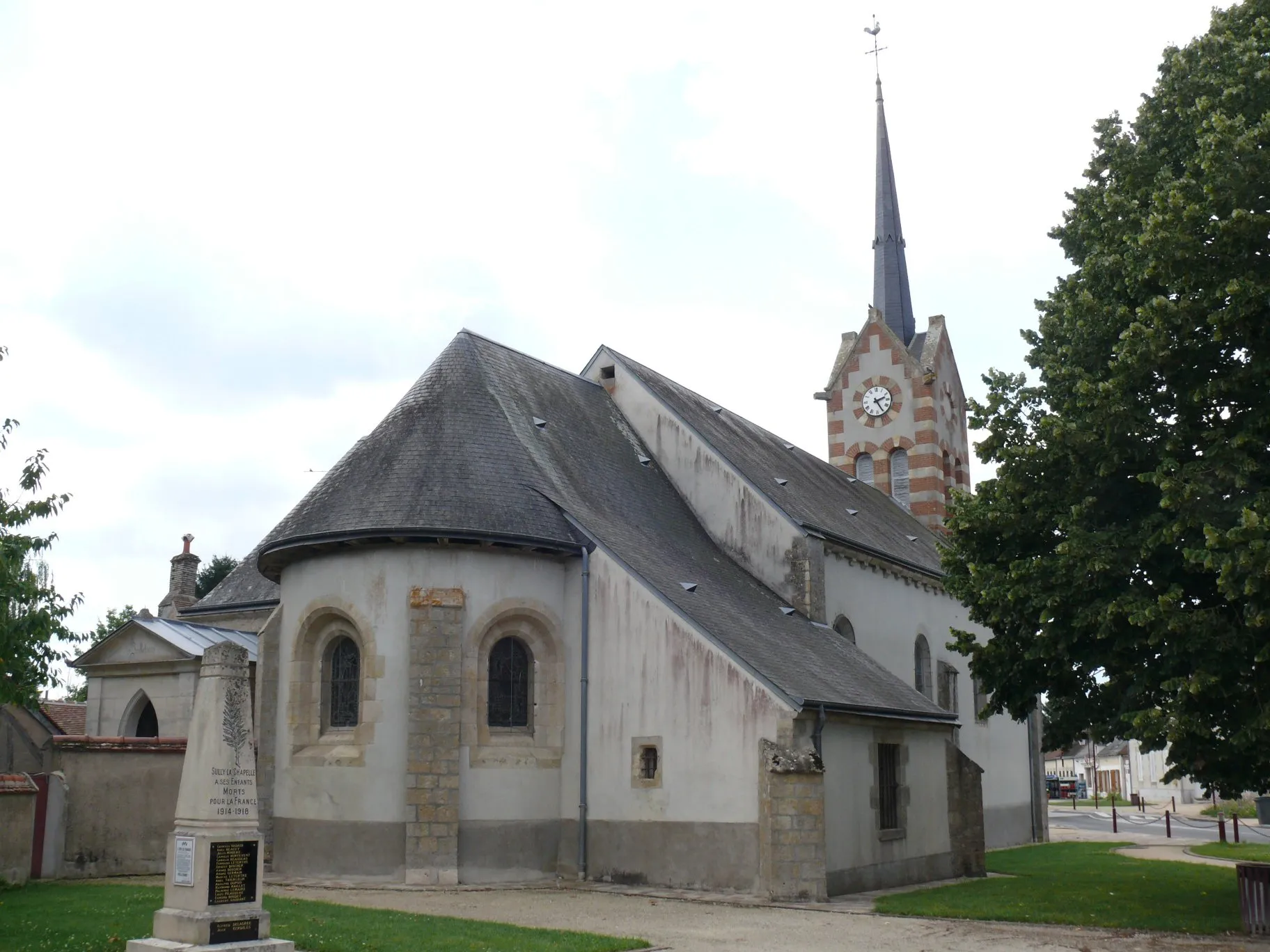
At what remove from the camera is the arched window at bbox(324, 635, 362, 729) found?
19.9m

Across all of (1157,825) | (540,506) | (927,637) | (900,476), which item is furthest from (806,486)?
(1157,825)

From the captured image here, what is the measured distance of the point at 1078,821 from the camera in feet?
151

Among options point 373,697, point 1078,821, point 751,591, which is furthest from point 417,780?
point 1078,821

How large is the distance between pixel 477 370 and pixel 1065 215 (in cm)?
1115

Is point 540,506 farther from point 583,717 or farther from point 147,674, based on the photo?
point 147,674

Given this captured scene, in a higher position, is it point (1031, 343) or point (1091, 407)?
point (1031, 343)

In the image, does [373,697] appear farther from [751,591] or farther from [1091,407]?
[1091,407]

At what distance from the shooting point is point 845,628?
26.2 m

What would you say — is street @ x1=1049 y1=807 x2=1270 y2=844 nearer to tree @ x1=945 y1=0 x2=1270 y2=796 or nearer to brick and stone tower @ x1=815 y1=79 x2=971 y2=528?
brick and stone tower @ x1=815 y1=79 x2=971 y2=528

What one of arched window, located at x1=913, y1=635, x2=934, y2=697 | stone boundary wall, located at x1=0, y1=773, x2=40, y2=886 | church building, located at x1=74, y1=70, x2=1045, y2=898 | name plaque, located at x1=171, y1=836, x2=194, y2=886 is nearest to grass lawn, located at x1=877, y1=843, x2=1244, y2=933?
church building, located at x1=74, y1=70, x2=1045, y2=898

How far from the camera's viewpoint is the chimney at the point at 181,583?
33562 mm

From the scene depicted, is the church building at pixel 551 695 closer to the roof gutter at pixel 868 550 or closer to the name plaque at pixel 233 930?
the roof gutter at pixel 868 550

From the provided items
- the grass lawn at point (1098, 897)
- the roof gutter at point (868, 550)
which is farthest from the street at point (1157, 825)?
the grass lawn at point (1098, 897)

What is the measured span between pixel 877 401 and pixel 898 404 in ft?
2.38
